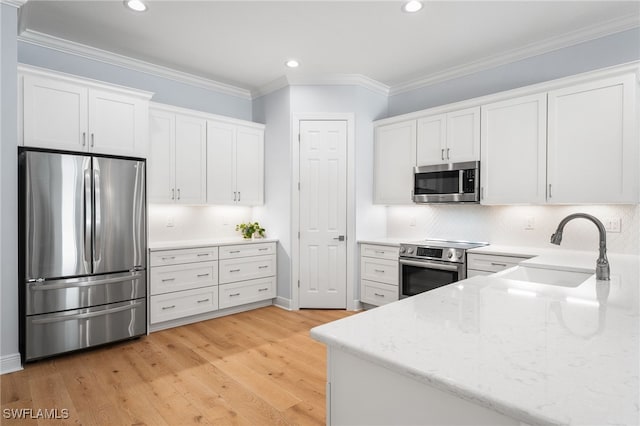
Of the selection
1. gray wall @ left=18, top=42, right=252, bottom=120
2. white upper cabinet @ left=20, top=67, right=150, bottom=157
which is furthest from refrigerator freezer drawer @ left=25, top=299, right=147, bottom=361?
gray wall @ left=18, top=42, right=252, bottom=120

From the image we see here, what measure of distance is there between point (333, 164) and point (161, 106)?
1.99 meters

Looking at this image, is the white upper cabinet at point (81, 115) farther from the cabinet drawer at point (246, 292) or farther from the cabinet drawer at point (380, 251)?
the cabinet drawer at point (380, 251)

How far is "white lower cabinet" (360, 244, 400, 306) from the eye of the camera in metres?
4.02

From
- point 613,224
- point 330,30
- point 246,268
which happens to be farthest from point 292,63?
point 613,224

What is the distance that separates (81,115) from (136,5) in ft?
3.36

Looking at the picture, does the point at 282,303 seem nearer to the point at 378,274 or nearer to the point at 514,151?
the point at 378,274

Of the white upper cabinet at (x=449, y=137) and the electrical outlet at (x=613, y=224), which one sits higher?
the white upper cabinet at (x=449, y=137)

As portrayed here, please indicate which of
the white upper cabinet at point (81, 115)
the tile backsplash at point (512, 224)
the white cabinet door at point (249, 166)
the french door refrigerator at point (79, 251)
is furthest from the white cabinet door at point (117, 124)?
the tile backsplash at point (512, 224)

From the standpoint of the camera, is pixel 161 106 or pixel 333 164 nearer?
pixel 161 106

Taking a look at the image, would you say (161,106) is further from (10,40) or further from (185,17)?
(10,40)

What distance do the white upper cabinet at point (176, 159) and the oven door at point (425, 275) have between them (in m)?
2.43

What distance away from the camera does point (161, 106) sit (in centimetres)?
382

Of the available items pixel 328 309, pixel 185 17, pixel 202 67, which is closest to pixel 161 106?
pixel 202 67

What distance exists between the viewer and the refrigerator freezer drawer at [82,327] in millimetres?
2787
